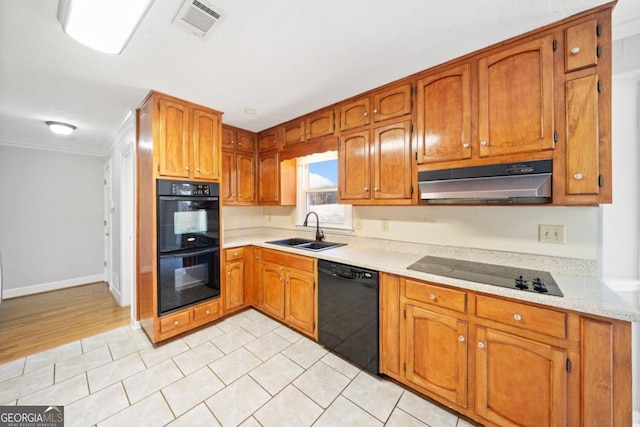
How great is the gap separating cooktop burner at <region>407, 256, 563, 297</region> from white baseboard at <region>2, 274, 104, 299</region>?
5305 millimetres

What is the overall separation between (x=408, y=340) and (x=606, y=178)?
1497 mm

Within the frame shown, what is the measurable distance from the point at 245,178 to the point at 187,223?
107cm

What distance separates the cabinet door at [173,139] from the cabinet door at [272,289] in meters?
1.34

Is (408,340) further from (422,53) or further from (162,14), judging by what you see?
(162,14)

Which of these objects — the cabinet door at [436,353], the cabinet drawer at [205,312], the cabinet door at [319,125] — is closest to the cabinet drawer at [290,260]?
the cabinet drawer at [205,312]

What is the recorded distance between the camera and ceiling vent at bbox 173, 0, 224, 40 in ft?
4.09

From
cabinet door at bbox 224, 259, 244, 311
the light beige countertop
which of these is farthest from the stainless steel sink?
cabinet door at bbox 224, 259, 244, 311

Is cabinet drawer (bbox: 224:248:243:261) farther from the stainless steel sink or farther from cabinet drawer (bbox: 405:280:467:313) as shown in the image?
cabinet drawer (bbox: 405:280:467:313)

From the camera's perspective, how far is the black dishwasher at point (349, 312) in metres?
1.87

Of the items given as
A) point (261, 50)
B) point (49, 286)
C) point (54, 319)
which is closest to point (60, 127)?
point (54, 319)

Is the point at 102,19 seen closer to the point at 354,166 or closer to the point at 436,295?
the point at 354,166

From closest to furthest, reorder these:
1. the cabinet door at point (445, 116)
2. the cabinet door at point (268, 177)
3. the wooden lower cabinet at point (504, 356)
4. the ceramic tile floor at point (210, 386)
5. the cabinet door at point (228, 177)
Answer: the wooden lower cabinet at point (504, 356) < the ceramic tile floor at point (210, 386) < the cabinet door at point (445, 116) < the cabinet door at point (228, 177) < the cabinet door at point (268, 177)

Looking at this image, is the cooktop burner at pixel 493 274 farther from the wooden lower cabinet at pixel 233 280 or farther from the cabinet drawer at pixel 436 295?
the wooden lower cabinet at pixel 233 280

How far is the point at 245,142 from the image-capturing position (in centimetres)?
328
